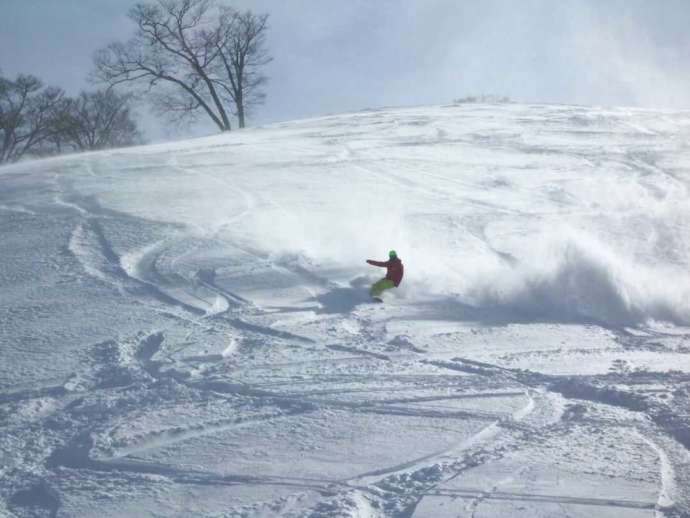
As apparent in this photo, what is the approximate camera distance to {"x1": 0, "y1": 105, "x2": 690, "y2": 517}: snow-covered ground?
4164 millimetres

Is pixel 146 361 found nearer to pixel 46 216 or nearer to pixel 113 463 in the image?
pixel 113 463

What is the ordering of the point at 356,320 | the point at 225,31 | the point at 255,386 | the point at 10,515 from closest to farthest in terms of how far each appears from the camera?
the point at 10,515, the point at 255,386, the point at 356,320, the point at 225,31

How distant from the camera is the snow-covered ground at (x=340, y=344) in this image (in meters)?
4.16

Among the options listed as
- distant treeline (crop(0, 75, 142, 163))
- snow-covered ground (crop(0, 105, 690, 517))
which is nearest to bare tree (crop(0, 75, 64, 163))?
distant treeline (crop(0, 75, 142, 163))

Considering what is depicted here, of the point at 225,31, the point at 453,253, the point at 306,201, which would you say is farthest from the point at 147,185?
the point at 225,31

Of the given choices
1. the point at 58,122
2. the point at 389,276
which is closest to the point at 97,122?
the point at 58,122

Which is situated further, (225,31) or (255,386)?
(225,31)

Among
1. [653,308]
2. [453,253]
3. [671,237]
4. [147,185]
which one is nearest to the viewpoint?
[653,308]

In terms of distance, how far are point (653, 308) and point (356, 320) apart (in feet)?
11.9

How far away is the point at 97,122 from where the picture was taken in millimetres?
37719

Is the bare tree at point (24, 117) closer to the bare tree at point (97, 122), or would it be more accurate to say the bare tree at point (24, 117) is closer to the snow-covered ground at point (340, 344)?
the bare tree at point (97, 122)

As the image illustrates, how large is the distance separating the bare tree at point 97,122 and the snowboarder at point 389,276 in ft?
100

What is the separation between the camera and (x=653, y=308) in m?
8.31

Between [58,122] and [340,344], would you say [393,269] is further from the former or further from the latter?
[58,122]
